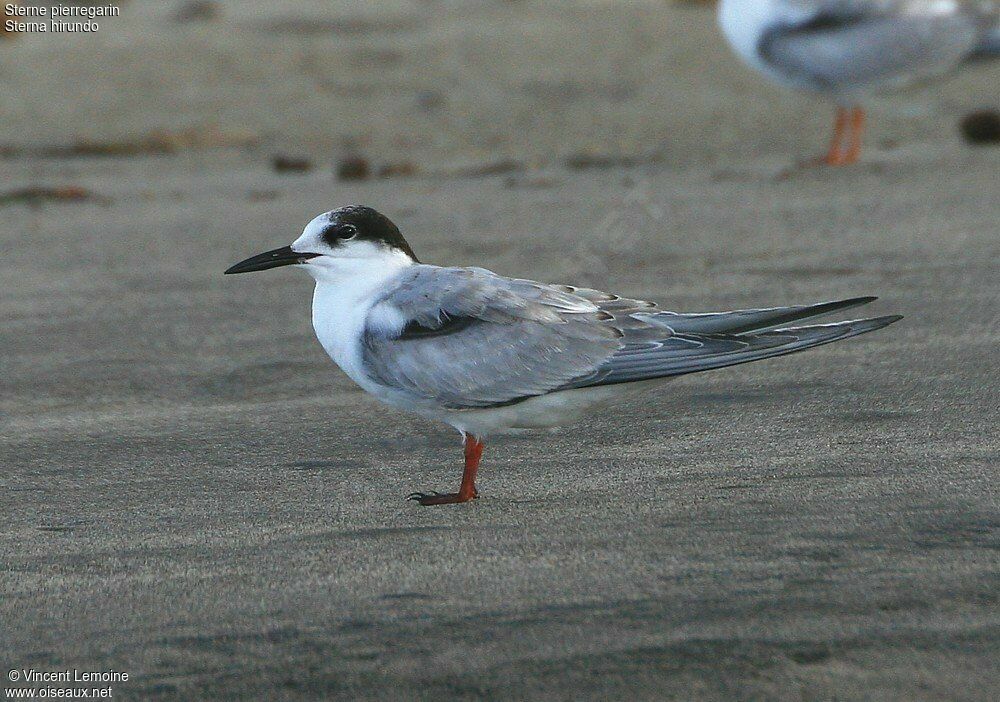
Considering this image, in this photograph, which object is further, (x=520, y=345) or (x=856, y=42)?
(x=856, y=42)

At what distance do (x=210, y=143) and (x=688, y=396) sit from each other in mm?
5369

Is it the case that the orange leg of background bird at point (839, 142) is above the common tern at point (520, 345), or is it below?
above

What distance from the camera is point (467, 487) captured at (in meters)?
3.20

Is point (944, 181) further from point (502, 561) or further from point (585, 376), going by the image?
point (502, 561)

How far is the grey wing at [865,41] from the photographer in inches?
304

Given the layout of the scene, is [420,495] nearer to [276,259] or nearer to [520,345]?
[520,345]

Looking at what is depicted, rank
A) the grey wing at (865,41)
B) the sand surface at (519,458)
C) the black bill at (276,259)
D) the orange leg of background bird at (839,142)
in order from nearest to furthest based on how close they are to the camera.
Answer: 1. the sand surface at (519,458)
2. the black bill at (276,259)
3. the orange leg of background bird at (839,142)
4. the grey wing at (865,41)

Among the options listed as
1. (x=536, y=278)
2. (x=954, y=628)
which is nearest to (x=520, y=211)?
(x=536, y=278)

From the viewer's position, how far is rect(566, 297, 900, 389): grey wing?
10.7 feet

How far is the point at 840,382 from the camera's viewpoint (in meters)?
→ 3.90

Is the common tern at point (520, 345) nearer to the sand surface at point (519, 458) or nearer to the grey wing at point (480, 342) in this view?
the grey wing at point (480, 342)

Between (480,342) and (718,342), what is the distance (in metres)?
0.55

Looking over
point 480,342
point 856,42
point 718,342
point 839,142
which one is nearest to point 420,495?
point 480,342

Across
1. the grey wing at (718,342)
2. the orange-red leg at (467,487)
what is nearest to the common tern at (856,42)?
the grey wing at (718,342)
